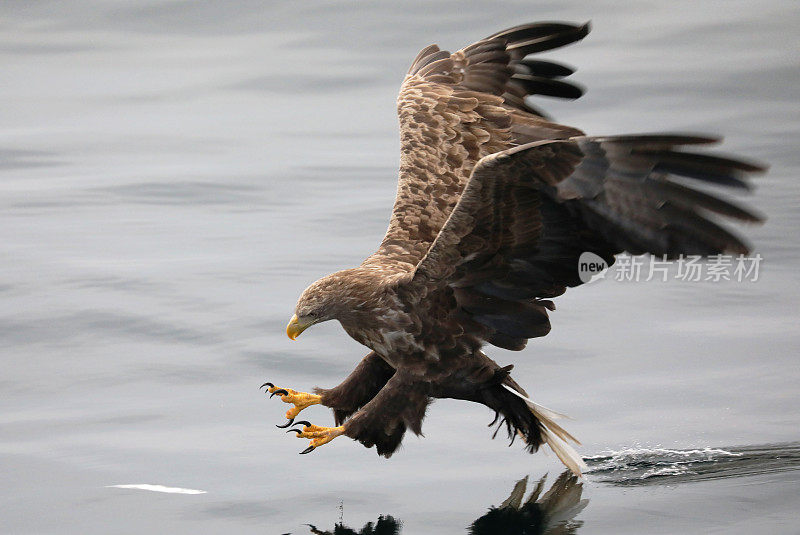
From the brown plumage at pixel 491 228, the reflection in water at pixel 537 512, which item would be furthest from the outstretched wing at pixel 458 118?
the reflection in water at pixel 537 512

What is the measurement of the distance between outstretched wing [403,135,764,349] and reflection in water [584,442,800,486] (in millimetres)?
654

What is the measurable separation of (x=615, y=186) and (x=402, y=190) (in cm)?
173

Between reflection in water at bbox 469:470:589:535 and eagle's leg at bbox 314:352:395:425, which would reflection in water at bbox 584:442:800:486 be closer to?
reflection in water at bbox 469:470:589:535

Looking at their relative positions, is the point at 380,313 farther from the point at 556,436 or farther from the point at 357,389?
the point at 556,436

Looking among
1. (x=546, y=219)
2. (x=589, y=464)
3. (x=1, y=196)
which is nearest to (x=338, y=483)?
(x=589, y=464)

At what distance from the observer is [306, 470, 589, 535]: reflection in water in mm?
5379

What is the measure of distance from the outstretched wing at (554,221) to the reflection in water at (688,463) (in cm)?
65

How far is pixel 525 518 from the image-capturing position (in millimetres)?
5473

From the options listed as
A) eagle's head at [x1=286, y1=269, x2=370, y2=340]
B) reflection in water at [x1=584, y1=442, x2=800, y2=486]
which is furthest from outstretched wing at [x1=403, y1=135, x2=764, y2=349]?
reflection in water at [x1=584, y1=442, x2=800, y2=486]

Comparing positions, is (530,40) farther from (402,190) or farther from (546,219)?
(546,219)

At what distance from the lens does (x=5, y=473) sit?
5.94 metres

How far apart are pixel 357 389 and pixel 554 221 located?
1.31 metres

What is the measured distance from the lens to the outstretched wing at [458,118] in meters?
6.40

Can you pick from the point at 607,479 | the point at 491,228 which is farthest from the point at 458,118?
the point at 607,479
